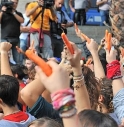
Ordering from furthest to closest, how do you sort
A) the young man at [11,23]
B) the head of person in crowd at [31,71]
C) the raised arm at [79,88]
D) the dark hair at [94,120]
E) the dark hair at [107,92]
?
the young man at [11,23], the head of person in crowd at [31,71], the dark hair at [107,92], the raised arm at [79,88], the dark hair at [94,120]

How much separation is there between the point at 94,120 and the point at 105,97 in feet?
3.36

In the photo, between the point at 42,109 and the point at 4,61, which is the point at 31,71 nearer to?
the point at 4,61

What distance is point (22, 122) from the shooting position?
3154 millimetres

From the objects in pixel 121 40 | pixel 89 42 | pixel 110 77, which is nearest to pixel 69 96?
pixel 110 77

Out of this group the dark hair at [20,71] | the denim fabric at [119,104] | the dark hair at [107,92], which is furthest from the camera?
the dark hair at [20,71]

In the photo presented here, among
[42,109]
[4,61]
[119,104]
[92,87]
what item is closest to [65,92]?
[119,104]

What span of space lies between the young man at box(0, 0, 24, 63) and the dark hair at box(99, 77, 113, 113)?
487cm

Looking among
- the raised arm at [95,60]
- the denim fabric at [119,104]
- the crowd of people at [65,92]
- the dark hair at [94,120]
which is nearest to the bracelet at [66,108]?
the crowd of people at [65,92]

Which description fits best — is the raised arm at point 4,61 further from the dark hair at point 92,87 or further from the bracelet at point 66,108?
the bracelet at point 66,108

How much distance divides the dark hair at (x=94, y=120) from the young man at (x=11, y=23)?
5799mm

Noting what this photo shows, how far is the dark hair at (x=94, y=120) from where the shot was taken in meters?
2.59

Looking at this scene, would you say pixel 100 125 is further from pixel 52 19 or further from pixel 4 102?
pixel 52 19

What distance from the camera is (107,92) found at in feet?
12.0

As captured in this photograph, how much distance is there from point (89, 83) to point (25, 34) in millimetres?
5427
